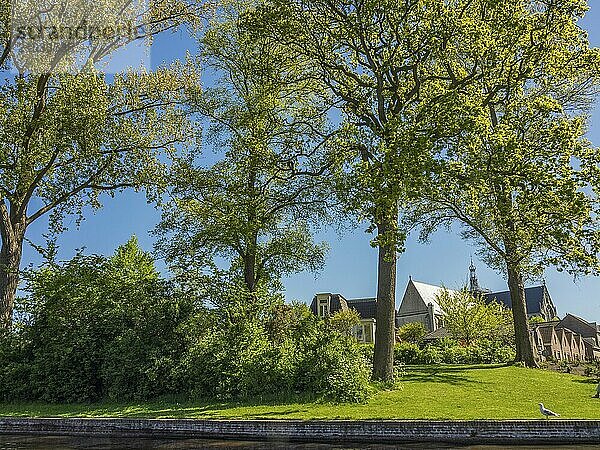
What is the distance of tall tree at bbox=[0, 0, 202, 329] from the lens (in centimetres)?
2122

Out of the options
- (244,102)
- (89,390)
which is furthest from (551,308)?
(89,390)

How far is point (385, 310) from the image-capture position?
59.2 ft

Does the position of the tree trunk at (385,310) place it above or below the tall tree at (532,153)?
below

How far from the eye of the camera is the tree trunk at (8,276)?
21.0 m

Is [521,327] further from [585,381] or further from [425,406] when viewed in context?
[425,406]

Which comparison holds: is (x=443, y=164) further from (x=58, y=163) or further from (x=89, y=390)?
(x=58, y=163)

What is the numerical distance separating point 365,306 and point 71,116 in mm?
47815

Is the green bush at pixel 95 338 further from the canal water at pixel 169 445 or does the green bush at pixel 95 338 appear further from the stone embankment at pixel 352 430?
the canal water at pixel 169 445

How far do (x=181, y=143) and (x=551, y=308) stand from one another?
7877cm

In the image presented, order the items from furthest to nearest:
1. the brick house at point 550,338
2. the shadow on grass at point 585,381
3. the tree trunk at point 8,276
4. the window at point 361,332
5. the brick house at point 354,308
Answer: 1. the brick house at point 354,308
2. the window at point 361,332
3. the brick house at point 550,338
4. the tree trunk at point 8,276
5. the shadow on grass at point 585,381

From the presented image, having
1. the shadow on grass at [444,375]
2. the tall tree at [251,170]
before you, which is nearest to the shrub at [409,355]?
the shadow on grass at [444,375]

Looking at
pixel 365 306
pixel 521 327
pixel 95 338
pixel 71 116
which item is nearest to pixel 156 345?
pixel 95 338

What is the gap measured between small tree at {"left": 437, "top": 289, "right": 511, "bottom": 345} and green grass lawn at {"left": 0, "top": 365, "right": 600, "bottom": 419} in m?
18.7

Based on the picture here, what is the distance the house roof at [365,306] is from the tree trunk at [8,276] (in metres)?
44.8
